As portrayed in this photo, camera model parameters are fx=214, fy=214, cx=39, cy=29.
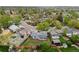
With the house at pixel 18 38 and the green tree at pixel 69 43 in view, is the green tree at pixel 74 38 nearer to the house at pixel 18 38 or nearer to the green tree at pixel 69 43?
the green tree at pixel 69 43

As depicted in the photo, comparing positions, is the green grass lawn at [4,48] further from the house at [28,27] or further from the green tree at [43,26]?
the green tree at [43,26]

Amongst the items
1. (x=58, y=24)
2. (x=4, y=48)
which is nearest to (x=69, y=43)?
(x=58, y=24)

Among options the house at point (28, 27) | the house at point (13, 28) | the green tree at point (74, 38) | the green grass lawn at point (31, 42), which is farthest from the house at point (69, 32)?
the house at point (13, 28)

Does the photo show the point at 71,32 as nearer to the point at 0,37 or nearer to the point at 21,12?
the point at 21,12

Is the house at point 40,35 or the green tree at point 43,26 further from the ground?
the green tree at point 43,26

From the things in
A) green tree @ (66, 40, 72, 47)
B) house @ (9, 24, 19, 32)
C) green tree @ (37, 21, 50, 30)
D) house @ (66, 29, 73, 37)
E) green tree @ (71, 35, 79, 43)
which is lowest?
green tree @ (66, 40, 72, 47)

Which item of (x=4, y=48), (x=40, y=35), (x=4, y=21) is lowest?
(x=4, y=48)

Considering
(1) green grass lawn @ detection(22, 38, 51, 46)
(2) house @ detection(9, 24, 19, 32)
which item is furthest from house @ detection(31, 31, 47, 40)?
(2) house @ detection(9, 24, 19, 32)

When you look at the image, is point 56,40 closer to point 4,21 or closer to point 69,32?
point 69,32

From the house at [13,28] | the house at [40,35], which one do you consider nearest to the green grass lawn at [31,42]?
the house at [40,35]

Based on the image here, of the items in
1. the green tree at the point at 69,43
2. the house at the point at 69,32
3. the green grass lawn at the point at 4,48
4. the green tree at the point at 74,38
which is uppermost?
the house at the point at 69,32

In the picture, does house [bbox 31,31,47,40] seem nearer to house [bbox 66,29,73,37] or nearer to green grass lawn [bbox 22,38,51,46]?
green grass lawn [bbox 22,38,51,46]
